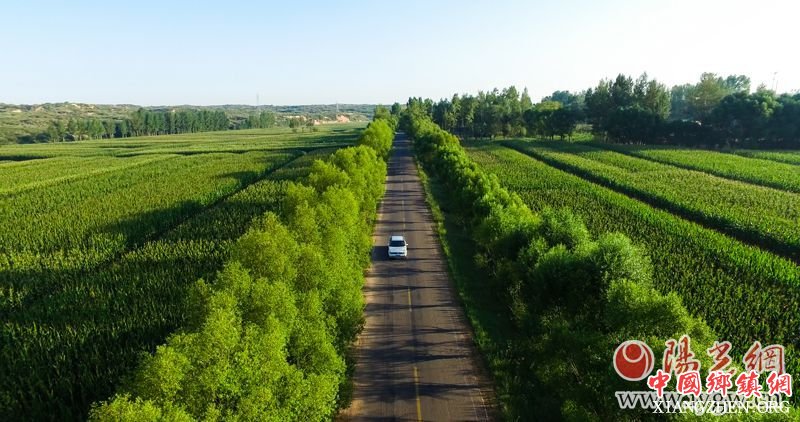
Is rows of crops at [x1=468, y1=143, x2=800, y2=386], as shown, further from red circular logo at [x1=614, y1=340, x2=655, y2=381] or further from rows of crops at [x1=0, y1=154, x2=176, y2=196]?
rows of crops at [x1=0, y1=154, x2=176, y2=196]

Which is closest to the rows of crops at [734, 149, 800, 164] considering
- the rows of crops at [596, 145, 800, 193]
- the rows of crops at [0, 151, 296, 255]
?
the rows of crops at [596, 145, 800, 193]

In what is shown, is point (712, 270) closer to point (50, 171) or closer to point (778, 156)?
point (778, 156)

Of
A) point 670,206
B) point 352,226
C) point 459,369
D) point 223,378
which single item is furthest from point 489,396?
point 670,206

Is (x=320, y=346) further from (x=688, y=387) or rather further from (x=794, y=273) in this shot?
(x=794, y=273)

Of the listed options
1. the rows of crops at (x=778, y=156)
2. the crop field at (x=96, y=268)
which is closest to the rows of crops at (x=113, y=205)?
the crop field at (x=96, y=268)

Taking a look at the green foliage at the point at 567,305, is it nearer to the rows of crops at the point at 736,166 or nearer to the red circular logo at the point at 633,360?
the red circular logo at the point at 633,360
